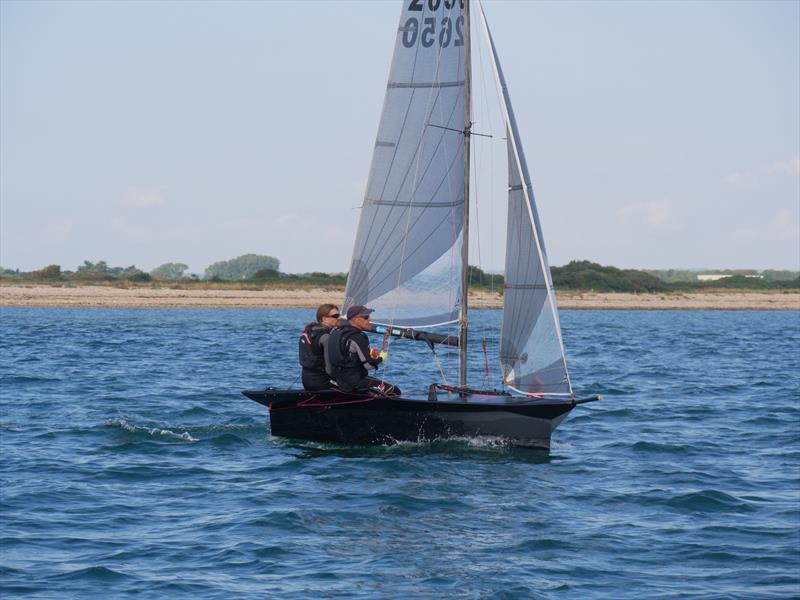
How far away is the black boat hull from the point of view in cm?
1675

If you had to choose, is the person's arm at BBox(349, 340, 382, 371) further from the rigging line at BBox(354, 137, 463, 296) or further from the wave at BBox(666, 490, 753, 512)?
the wave at BBox(666, 490, 753, 512)

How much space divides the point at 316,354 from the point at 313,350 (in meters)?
0.08

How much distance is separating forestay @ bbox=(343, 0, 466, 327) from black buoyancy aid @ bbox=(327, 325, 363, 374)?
2.06 meters

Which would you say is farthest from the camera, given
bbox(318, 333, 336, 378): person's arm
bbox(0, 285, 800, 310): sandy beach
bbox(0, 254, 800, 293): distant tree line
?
bbox(0, 254, 800, 293): distant tree line

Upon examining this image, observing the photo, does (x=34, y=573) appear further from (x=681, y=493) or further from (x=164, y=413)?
(x=164, y=413)

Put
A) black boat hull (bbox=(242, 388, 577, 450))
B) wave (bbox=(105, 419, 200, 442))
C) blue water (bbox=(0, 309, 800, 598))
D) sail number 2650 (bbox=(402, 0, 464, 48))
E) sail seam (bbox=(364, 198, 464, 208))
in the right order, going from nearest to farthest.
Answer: blue water (bbox=(0, 309, 800, 598)) < black boat hull (bbox=(242, 388, 577, 450)) < sail number 2650 (bbox=(402, 0, 464, 48)) < sail seam (bbox=(364, 198, 464, 208)) < wave (bbox=(105, 419, 200, 442))

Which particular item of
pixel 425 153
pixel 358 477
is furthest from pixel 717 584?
pixel 425 153

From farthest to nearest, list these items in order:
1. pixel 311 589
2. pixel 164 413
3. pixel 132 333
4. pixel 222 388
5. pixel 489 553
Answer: pixel 132 333 < pixel 222 388 < pixel 164 413 < pixel 489 553 < pixel 311 589

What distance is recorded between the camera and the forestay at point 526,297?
1702 cm

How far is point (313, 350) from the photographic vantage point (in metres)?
17.3

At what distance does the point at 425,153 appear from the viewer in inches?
724

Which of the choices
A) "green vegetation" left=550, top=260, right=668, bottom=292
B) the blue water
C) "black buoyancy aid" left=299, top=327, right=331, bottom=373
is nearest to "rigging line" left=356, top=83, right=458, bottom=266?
"black buoyancy aid" left=299, top=327, right=331, bottom=373

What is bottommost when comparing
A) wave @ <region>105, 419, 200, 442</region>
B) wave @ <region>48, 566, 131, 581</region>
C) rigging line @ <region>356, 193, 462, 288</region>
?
wave @ <region>48, 566, 131, 581</region>

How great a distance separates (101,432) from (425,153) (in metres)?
7.80
